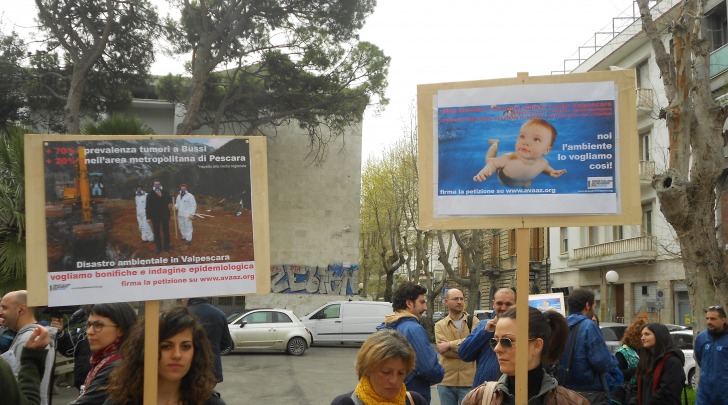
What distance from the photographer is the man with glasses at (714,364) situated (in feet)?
22.8

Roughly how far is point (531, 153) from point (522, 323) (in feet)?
3.28

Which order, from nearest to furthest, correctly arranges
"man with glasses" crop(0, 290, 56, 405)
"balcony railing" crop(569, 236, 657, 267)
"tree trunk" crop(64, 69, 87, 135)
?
"man with glasses" crop(0, 290, 56, 405), "tree trunk" crop(64, 69, 87, 135), "balcony railing" crop(569, 236, 657, 267)

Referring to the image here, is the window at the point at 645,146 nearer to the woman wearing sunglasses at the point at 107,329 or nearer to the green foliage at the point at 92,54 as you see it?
the green foliage at the point at 92,54

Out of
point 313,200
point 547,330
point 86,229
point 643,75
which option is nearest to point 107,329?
point 86,229

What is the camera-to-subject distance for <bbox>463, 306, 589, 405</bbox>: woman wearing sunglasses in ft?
11.1

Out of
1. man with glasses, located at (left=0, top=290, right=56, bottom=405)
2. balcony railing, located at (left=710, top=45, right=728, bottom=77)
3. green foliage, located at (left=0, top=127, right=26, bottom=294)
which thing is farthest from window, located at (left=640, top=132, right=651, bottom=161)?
man with glasses, located at (left=0, top=290, right=56, bottom=405)

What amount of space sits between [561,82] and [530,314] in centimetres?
128

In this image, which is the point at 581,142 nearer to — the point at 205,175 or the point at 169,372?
the point at 205,175

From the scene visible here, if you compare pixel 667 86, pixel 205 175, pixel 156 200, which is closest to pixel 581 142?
pixel 205 175

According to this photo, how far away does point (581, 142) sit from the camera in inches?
161

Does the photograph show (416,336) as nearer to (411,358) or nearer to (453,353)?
(453,353)

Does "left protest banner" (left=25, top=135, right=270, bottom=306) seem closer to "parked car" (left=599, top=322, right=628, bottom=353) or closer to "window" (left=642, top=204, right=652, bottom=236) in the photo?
"parked car" (left=599, top=322, right=628, bottom=353)

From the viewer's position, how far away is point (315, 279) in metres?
36.4

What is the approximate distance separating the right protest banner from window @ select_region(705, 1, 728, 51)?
23.6 meters
